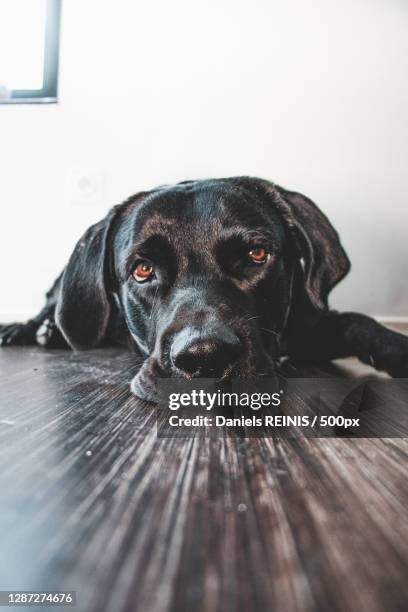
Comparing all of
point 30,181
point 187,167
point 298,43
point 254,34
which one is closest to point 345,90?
point 298,43

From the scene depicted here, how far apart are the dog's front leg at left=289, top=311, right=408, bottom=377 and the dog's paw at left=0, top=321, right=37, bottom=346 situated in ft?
4.78

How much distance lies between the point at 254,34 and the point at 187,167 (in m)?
0.91

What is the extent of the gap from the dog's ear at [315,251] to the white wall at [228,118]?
4.15 feet

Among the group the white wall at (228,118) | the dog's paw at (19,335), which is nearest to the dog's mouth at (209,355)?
the dog's paw at (19,335)

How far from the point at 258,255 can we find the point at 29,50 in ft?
8.42

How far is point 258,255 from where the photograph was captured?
52.3 inches

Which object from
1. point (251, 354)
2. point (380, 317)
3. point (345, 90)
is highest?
point (345, 90)

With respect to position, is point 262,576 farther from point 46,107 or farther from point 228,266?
point 46,107

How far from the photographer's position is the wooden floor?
39 cm

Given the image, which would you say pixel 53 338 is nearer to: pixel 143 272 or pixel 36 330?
pixel 36 330

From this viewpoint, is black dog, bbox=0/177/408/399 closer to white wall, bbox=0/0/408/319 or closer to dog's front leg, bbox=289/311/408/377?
dog's front leg, bbox=289/311/408/377

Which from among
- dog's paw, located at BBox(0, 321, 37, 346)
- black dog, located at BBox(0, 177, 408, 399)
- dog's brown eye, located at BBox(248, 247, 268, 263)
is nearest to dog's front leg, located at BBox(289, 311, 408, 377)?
black dog, located at BBox(0, 177, 408, 399)

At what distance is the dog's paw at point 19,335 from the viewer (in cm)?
237

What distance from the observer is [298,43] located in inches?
106
